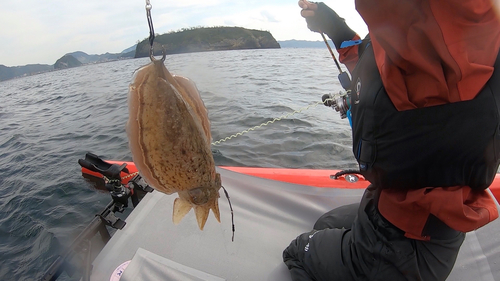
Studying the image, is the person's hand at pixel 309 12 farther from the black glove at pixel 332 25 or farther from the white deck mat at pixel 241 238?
the white deck mat at pixel 241 238

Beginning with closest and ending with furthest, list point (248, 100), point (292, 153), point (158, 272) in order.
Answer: point (158, 272)
point (292, 153)
point (248, 100)

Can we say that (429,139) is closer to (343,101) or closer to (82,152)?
(343,101)

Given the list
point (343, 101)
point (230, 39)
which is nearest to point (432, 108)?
point (343, 101)

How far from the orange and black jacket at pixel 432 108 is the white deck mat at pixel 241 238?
1284mm

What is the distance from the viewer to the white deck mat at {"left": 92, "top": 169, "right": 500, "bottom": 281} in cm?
245

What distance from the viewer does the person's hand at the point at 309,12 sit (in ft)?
10.5

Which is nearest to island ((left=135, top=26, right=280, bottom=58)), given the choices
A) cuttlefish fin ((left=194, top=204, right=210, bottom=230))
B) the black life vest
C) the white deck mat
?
the white deck mat

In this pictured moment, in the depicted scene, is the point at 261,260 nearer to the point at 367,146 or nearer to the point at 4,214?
the point at 367,146

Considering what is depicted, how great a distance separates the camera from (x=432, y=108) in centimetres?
146

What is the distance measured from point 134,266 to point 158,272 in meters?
0.21

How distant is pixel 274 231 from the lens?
300 cm

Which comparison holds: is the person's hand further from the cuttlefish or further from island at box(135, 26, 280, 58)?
island at box(135, 26, 280, 58)

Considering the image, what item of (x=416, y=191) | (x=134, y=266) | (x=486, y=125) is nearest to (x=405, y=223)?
(x=416, y=191)

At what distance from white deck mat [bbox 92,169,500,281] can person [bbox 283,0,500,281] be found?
34.5 inches
